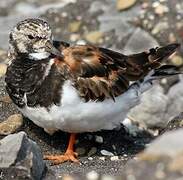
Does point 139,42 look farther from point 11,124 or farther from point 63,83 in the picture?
point 63,83

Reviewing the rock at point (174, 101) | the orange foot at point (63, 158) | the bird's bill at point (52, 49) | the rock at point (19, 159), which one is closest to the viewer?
the rock at point (19, 159)

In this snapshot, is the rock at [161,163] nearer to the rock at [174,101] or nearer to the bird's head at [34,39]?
the bird's head at [34,39]

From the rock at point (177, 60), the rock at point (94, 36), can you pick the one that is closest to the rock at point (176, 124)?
the rock at point (177, 60)

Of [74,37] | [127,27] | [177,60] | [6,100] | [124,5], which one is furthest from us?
[124,5]

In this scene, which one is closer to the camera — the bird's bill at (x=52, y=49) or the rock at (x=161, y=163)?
the rock at (x=161, y=163)

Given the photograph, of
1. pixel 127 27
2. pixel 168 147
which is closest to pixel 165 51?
pixel 127 27

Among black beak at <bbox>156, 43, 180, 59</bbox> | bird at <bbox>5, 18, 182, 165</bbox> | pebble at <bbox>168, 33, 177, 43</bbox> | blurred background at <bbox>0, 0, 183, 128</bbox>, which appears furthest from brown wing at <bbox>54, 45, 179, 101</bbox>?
pebble at <bbox>168, 33, 177, 43</bbox>
